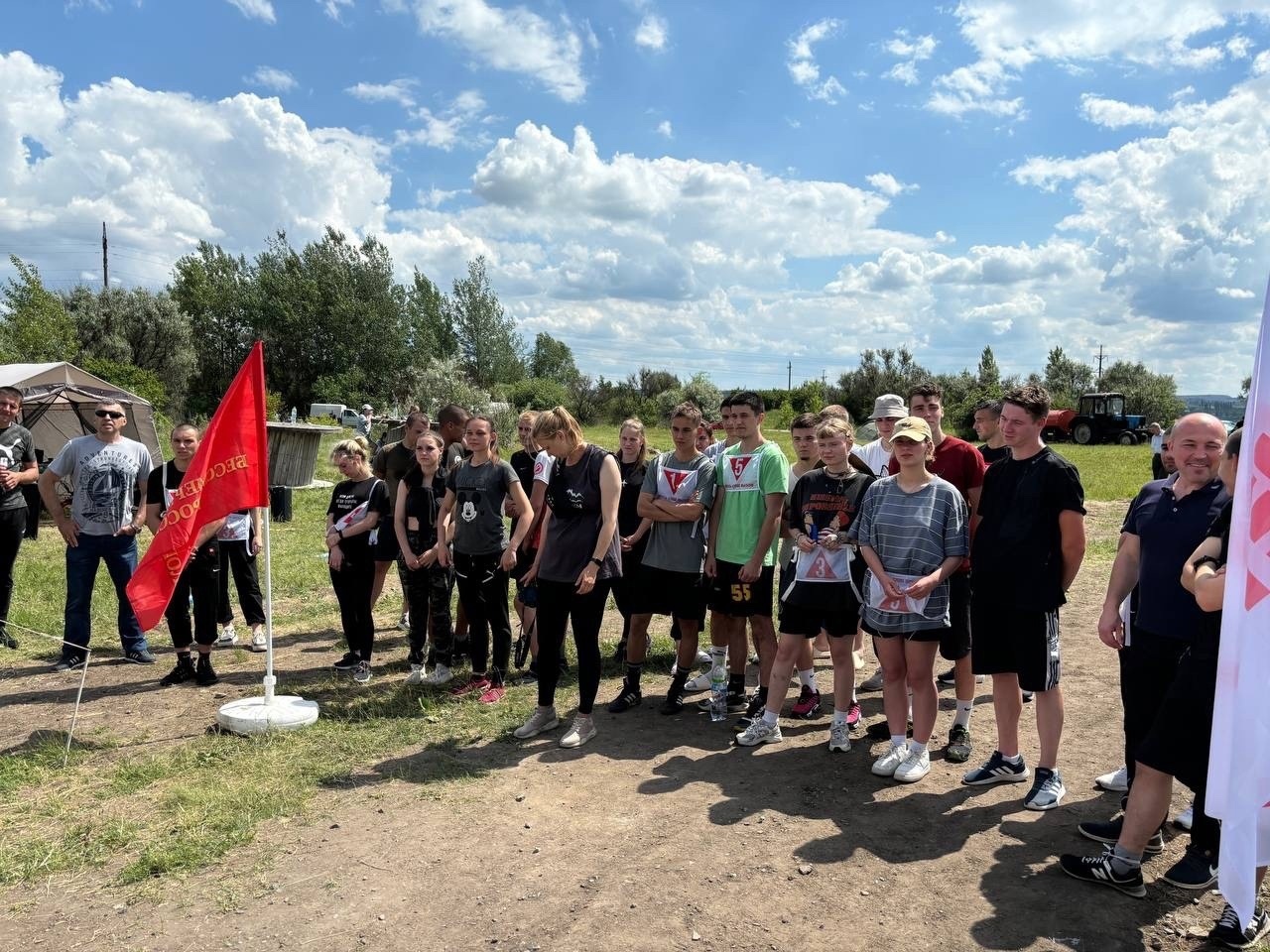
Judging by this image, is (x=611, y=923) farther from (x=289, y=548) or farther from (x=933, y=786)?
(x=289, y=548)

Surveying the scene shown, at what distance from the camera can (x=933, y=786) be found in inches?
167

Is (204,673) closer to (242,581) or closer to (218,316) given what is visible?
(242,581)

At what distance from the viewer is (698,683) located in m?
5.95

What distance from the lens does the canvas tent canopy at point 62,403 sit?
13.8m

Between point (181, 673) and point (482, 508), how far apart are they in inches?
105

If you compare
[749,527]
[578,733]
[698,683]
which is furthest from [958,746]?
[578,733]

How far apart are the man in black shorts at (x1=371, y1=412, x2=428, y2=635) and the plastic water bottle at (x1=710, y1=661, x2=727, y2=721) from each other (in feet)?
8.19

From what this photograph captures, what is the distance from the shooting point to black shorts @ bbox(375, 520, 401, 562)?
21.1 ft

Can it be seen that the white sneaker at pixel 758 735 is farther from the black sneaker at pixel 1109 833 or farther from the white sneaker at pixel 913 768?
the black sneaker at pixel 1109 833

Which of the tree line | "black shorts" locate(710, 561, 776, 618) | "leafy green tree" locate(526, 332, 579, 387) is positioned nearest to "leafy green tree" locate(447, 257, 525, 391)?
the tree line

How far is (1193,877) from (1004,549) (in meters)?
1.47

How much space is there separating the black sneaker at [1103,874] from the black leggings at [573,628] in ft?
8.30

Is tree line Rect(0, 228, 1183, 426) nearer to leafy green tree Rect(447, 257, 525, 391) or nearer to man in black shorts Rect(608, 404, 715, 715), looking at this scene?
leafy green tree Rect(447, 257, 525, 391)

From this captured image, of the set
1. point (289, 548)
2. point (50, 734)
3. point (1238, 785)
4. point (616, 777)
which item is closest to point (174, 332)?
point (289, 548)
